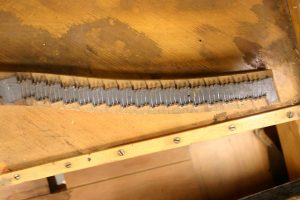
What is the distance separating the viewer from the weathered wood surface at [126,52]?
33.0 inches

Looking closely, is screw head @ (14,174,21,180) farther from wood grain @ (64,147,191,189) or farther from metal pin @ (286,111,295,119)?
metal pin @ (286,111,295,119)

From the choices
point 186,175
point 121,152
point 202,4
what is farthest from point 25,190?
point 202,4

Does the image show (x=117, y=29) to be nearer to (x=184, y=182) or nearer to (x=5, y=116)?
(x=5, y=116)

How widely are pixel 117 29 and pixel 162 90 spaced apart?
0.63 feet

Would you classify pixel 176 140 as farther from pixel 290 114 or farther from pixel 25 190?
pixel 25 190

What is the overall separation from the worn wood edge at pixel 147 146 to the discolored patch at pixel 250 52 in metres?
0.13

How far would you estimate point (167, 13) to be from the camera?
0.90m

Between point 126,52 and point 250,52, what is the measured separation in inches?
12.9

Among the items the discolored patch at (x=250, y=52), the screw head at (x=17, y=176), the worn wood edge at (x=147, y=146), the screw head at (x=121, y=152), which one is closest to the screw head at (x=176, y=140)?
the worn wood edge at (x=147, y=146)

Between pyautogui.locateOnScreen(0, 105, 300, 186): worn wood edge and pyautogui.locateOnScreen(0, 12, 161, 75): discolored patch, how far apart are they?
0.20 metres

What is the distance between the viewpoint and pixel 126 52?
0.89m

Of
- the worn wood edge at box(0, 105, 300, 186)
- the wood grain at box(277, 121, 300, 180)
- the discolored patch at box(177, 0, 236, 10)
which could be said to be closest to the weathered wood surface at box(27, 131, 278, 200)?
the wood grain at box(277, 121, 300, 180)

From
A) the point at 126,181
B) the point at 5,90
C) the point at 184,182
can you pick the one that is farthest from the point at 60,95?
the point at 184,182

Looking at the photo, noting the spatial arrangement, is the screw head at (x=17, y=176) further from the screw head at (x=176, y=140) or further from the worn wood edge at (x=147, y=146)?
the screw head at (x=176, y=140)
